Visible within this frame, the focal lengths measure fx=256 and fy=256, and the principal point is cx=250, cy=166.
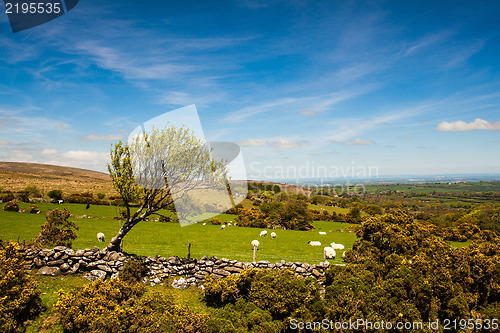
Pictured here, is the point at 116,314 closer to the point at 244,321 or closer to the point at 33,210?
the point at 244,321

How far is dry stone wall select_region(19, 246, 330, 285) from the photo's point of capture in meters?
17.6

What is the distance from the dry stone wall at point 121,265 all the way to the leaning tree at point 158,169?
1392 mm

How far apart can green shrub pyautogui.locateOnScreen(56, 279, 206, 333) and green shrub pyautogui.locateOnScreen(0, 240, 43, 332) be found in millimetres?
1612

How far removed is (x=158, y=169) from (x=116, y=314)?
10.0 meters

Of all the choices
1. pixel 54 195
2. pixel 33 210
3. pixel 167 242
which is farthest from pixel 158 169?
pixel 54 195

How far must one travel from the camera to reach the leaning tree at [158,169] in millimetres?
18781

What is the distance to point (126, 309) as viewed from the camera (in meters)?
12.9

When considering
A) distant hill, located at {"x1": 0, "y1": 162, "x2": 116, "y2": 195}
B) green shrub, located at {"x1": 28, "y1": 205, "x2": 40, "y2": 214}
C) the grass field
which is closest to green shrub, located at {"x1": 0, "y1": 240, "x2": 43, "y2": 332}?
the grass field

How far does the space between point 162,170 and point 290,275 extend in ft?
39.1

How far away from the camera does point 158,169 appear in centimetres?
1964

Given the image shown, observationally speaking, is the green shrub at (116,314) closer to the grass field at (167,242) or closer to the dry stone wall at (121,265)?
the dry stone wall at (121,265)

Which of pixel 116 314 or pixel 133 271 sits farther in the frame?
pixel 133 271

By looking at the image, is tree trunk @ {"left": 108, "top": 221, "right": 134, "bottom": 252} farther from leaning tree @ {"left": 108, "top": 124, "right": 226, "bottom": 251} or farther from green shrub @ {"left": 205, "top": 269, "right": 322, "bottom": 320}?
green shrub @ {"left": 205, "top": 269, "right": 322, "bottom": 320}

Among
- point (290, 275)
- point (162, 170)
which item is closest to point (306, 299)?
point (290, 275)
